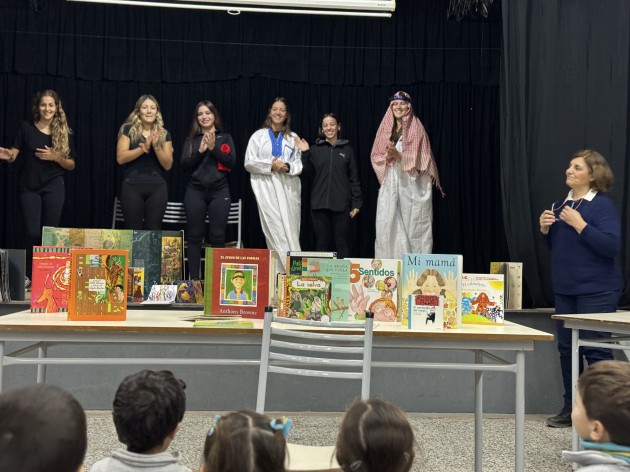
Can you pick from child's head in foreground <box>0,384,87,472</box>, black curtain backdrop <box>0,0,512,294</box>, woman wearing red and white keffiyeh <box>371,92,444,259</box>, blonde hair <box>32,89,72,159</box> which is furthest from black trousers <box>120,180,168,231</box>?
child's head in foreground <box>0,384,87,472</box>

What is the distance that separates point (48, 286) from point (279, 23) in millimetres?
4508

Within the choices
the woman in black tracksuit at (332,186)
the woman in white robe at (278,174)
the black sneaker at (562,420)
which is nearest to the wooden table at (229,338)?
the black sneaker at (562,420)

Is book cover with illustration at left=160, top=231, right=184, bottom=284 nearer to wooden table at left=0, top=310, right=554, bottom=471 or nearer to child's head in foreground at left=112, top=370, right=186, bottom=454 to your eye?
wooden table at left=0, top=310, right=554, bottom=471

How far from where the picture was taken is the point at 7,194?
6.66m

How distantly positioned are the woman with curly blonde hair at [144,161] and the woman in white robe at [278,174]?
0.83 m

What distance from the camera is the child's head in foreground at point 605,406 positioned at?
1455 millimetres

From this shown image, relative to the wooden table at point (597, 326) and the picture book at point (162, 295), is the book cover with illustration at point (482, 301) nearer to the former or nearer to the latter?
the wooden table at point (597, 326)

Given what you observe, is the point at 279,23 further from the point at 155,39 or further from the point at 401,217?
the point at 401,217

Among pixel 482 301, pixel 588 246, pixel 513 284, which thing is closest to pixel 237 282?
pixel 482 301

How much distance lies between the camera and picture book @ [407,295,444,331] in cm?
273

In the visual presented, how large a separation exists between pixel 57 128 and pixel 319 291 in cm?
326

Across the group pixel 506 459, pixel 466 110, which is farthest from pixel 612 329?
pixel 466 110

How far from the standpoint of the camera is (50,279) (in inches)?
119

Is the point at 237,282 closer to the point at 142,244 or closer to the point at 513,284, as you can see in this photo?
the point at 142,244
